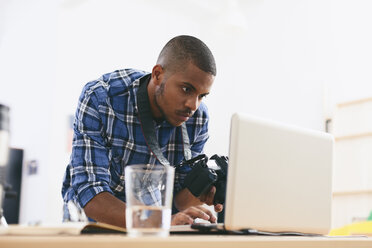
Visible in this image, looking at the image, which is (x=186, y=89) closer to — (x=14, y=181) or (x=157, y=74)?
(x=157, y=74)

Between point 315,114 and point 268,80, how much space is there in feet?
2.06

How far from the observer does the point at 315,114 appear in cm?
458

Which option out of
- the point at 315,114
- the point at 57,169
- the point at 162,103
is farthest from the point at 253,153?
the point at 315,114

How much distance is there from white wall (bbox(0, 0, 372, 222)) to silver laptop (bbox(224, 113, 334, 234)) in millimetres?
3024

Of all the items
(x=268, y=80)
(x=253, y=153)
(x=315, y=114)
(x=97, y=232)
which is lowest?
(x=97, y=232)

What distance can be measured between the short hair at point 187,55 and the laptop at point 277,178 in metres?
0.62

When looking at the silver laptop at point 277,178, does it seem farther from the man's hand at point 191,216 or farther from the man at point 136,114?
the man at point 136,114

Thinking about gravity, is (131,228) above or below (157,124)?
below

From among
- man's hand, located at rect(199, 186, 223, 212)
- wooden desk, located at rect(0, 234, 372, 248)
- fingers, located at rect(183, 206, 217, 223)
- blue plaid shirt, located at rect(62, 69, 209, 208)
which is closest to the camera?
wooden desk, located at rect(0, 234, 372, 248)

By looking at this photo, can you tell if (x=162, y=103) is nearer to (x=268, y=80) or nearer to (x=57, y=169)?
(x=57, y=169)

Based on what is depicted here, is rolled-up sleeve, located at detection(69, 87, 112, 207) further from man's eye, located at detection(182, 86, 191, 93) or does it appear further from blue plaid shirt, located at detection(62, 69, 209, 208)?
man's eye, located at detection(182, 86, 191, 93)

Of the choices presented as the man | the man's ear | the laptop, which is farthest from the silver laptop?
the man's ear

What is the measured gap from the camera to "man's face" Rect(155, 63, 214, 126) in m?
1.47

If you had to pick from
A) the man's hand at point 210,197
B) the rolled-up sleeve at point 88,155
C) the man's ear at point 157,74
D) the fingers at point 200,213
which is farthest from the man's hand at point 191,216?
the man's ear at point 157,74
